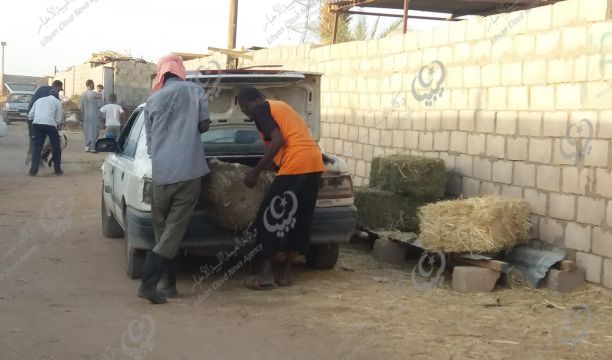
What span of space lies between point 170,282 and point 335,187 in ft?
5.50

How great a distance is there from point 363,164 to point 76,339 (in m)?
6.49

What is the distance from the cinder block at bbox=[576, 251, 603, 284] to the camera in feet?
20.9

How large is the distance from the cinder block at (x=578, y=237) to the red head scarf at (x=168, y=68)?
359cm

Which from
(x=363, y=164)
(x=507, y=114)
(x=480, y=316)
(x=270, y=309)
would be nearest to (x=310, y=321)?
(x=270, y=309)

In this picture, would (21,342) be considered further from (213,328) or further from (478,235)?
(478,235)

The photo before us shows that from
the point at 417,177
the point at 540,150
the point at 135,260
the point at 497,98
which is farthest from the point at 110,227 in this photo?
the point at 540,150

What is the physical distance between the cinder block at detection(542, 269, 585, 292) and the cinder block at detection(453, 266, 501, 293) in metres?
0.47

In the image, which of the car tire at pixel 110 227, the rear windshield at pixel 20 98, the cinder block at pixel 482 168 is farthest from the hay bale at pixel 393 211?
the rear windshield at pixel 20 98

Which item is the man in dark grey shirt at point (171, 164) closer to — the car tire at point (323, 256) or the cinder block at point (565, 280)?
the car tire at point (323, 256)

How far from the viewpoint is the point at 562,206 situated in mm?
6746

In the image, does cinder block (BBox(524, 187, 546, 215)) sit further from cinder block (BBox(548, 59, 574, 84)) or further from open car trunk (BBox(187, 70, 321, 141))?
open car trunk (BBox(187, 70, 321, 141))

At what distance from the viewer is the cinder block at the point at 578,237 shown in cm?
646

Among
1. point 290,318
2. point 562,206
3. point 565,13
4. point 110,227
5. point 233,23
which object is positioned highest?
point 233,23

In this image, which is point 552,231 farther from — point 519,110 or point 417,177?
point 417,177
